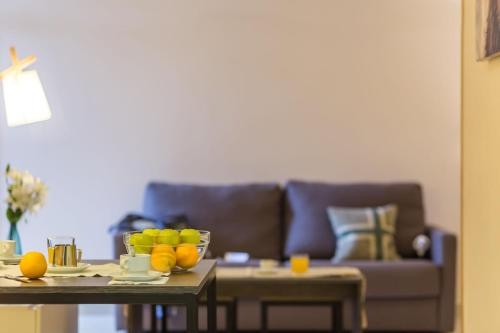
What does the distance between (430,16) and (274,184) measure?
1.57m

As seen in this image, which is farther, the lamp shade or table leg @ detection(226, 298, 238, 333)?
table leg @ detection(226, 298, 238, 333)

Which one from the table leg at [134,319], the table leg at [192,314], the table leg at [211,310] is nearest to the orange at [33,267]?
the table leg at [192,314]

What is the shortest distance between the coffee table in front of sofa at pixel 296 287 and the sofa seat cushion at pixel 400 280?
0.81 metres

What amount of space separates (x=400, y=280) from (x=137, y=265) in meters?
2.72

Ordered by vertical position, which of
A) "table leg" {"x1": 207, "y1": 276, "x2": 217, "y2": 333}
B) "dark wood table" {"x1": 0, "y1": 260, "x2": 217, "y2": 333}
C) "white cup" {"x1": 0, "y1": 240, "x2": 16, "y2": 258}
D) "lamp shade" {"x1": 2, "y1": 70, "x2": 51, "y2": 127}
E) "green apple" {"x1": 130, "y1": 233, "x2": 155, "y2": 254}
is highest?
"lamp shade" {"x1": 2, "y1": 70, "x2": 51, "y2": 127}

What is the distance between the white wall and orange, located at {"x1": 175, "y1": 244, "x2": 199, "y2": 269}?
3.15 metres

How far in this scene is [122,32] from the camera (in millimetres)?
5566

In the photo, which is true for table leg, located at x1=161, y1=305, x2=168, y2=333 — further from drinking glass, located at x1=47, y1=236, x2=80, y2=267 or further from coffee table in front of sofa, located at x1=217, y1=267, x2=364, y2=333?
drinking glass, located at x1=47, y1=236, x2=80, y2=267

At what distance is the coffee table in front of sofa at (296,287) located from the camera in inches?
152

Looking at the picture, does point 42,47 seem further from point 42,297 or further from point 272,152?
point 42,297

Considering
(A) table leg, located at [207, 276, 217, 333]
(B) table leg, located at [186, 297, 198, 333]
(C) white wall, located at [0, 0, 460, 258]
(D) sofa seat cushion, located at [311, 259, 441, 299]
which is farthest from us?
(C) white wall, located at [0, 0, 460, 258]

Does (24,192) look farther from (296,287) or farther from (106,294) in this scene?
(106,294)

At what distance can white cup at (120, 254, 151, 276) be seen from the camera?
89.3 inches

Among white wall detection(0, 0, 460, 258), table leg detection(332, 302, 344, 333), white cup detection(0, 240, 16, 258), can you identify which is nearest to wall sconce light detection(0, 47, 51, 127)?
white cup detection(0, 240, 16, 258)
